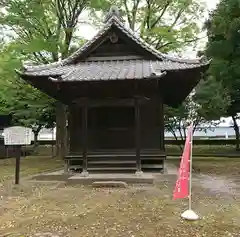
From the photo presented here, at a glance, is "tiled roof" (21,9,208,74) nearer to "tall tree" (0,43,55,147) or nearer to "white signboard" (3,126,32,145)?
"white signboard" (3,126,32,145)

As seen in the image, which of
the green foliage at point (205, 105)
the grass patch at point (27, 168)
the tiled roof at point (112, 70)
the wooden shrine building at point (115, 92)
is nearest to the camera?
the tiled roof at point (112, 70)

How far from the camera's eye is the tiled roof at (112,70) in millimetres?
11852

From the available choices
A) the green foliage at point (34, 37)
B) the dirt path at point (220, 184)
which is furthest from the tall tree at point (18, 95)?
the dirt path at point (220, 184)

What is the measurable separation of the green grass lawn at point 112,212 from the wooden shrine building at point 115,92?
2867 mm

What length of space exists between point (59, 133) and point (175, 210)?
15409 millimetres

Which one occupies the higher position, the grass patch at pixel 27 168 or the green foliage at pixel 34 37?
the green foliage at pixel 34 37

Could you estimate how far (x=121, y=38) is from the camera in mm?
14023

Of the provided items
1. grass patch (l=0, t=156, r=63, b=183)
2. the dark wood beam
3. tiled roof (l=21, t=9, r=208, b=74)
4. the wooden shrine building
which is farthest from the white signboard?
tiled roof (l=21, t=9, r=208, b=74)

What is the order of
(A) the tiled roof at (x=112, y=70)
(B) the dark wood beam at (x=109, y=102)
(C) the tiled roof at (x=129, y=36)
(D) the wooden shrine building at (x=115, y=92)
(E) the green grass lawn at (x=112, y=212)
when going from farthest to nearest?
(C) the tiled roof at (x=129, y=36) → (B) the dark wood beam at (x=109, y=102) → (D) the wooden shrine building at (x=115, y=92) → (A) the tiled roof at (x=112, y=70) → (E) the green grass lawn at (x=112, y=212)

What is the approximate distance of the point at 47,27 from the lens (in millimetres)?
20484

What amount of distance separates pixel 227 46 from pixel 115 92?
11.3 meters

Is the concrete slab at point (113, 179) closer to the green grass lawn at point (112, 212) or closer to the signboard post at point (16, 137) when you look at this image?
the green grass lawn at point (112, 212)

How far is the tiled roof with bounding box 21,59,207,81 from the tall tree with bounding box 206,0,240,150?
29.1 ft

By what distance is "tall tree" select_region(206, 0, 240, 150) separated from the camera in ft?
66.2
